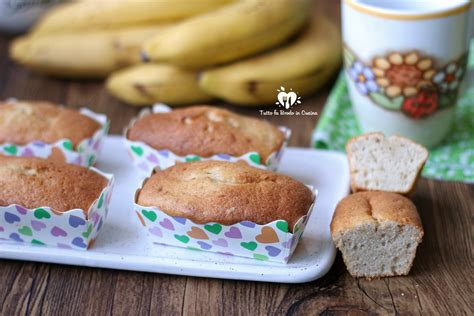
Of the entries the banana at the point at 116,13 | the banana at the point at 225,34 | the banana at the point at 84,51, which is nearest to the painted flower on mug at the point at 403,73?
the banana at the point at 225,34

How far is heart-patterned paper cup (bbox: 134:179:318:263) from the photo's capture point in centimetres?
141

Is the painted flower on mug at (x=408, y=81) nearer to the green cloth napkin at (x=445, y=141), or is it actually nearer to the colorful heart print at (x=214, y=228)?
the green cloth napkin at (x=445, y=141)

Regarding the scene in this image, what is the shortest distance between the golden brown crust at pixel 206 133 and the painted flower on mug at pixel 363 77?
0.30m

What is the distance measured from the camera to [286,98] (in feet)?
7.01

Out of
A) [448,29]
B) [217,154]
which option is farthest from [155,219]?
[448,29]

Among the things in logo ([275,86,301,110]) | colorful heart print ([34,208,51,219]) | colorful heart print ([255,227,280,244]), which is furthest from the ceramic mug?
colorful heart print ([34,208,51,219])

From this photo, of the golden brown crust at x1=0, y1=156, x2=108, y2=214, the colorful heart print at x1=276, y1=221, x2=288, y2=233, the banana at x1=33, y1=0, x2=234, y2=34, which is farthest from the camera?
the banana at x1=33, y1=0, x2=234, y2=34

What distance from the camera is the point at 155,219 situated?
148cm

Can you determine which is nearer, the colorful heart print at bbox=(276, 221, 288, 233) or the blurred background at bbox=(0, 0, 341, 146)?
the colorful heart print at bbox=(276, 221, 288, 233)

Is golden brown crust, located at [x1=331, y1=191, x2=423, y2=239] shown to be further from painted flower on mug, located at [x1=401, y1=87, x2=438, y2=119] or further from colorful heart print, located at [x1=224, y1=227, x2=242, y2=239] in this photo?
painted flower on mug, located at [x1=401, y1=87, x2=438, y2=119]

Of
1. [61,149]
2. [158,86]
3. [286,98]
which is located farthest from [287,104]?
[61,149]

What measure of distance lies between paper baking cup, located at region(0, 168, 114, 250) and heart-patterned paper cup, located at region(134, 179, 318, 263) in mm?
106

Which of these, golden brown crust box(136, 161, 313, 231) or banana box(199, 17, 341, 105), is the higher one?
golden brown crust box(136, 161, 313, 231)

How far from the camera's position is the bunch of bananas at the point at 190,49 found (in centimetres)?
216
